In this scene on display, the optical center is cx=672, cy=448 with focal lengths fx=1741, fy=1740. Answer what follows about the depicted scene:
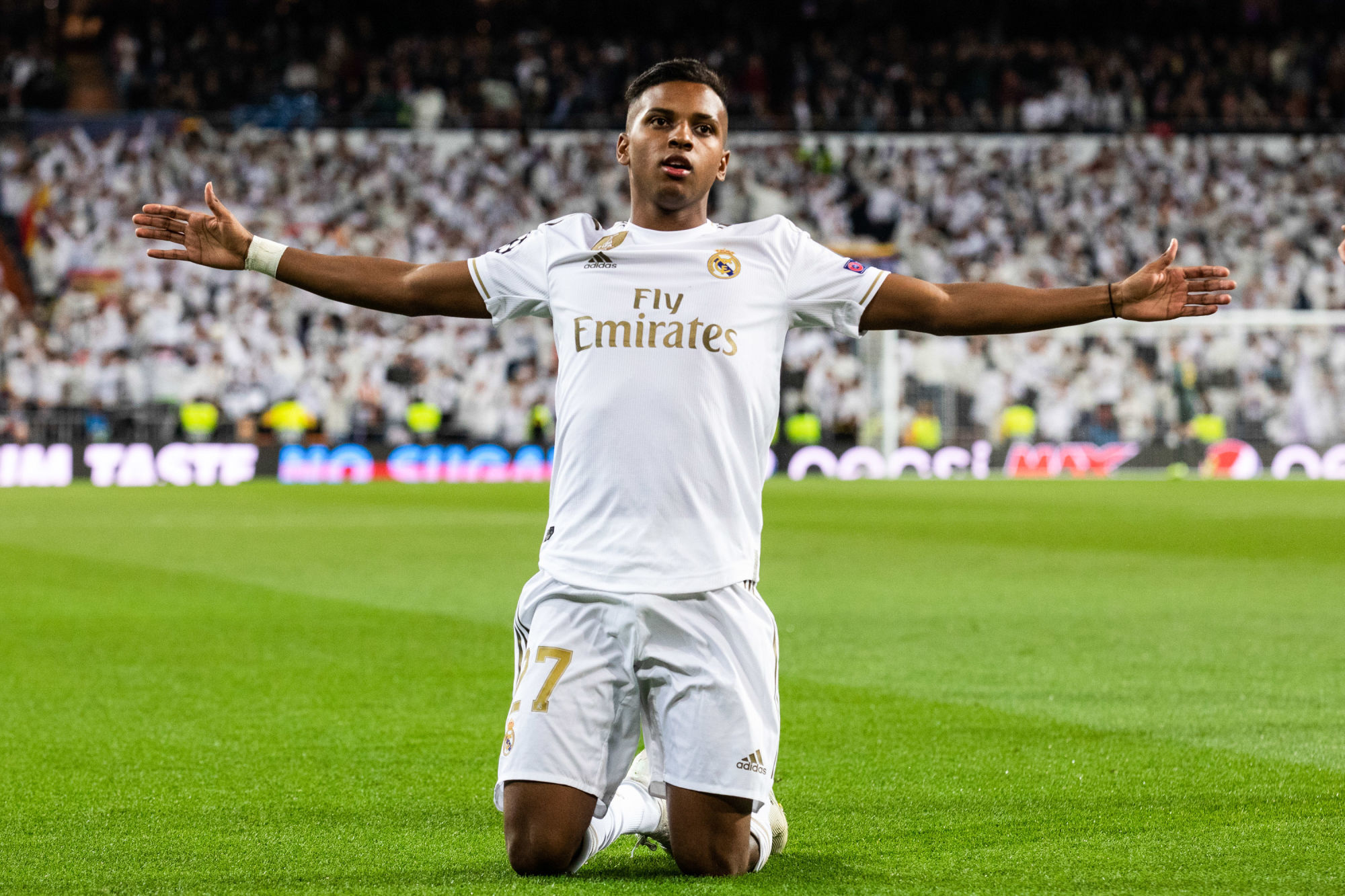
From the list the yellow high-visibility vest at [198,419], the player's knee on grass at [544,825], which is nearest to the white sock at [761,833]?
the player's knee on grass at [544,825]

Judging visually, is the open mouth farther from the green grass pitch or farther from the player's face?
the green grass pitch

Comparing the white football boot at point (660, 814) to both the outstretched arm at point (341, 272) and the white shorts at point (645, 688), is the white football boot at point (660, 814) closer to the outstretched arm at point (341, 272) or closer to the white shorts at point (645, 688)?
the white shorts at point (645, 688)

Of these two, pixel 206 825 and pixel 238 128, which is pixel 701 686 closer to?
pixel 206 825

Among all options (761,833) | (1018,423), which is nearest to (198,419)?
(1018,423)

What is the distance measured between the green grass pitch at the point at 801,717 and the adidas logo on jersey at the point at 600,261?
4.91ft

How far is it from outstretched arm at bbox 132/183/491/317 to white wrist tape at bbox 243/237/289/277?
2 cm

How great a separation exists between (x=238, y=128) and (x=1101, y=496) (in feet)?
54.2

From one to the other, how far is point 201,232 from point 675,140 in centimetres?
127

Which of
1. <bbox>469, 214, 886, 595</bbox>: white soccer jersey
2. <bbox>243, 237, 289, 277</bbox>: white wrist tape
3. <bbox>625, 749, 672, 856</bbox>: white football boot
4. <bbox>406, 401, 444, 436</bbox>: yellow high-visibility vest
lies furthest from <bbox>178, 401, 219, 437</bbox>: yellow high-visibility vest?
<bbox>469, 214, 886, 595</bbox>: white soccer jersey

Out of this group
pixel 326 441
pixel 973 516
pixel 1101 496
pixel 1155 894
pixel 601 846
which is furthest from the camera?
pixel 326 441

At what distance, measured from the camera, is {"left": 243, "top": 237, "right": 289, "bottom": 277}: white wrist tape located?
4559 mm

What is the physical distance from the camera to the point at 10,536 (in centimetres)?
1551

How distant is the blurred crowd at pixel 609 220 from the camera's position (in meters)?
26.9

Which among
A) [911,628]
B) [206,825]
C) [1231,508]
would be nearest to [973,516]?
[1231,508]
